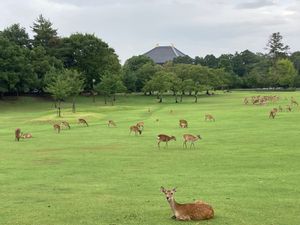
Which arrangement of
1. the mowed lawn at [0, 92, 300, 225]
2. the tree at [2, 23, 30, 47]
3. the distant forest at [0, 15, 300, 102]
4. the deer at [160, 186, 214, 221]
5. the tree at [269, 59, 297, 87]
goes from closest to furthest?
1. the deer at [160, 186, 214, 221]
2. the mowed lawn at [0, 92, 300, 225]
3. the distant forest at [0, 15, 300, 102]
4. the tree at [2, 23, 30, 47]
5. the tree at [269, 59, 297, 87]

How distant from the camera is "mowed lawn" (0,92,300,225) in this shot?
1225 cm

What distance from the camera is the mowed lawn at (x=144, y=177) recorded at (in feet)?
40.2

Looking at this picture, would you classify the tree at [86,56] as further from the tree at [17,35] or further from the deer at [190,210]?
the deer at [190,210]

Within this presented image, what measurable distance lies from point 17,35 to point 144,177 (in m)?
89.8

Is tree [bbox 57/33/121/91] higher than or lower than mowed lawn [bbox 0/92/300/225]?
higher

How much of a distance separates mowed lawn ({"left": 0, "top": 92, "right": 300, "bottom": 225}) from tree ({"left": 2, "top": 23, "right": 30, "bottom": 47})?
67.4 metres

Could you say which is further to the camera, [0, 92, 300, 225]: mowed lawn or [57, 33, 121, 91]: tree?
[57, 33, 121, 91]: tree

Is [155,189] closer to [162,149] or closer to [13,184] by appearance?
[13,184]

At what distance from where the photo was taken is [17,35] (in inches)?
4018

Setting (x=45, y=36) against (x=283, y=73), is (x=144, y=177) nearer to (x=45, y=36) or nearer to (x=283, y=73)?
(x=45, y=36)

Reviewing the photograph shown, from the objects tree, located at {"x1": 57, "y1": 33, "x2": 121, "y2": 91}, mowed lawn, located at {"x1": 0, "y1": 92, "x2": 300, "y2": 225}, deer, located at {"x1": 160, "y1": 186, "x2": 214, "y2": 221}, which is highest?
tree, located at {"x1": 57, "y1": 33, "x2": 121, "y2": 91}

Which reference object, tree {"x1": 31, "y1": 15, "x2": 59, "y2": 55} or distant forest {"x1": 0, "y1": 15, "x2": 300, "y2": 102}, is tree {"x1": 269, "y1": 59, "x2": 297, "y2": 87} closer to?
distant forest {"x1": 0, "y1": 15, "x2": 300, "y2": 102}

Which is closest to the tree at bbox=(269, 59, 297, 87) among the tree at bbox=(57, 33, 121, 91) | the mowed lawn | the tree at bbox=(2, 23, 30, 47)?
the tree at bbox=(57, 33, 121, 91)

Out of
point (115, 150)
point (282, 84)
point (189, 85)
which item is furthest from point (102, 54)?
point (115, 150)
